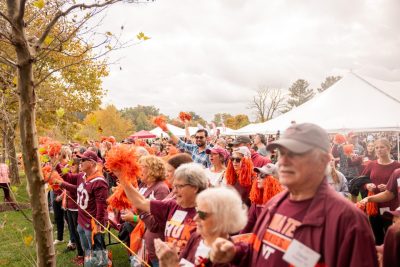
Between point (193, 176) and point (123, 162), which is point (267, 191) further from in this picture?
point (123, 162)

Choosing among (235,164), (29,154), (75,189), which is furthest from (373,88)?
(29,154)

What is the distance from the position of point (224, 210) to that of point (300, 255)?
0.65 m

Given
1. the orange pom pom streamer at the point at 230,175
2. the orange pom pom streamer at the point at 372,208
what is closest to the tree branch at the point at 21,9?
the orange pom pom streamer at the point at 230,175

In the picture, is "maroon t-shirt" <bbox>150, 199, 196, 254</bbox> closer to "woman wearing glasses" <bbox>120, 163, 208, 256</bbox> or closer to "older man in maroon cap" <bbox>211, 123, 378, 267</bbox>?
"woman wearing glasses" <bbox>120, 163, 208, 256</bbox>

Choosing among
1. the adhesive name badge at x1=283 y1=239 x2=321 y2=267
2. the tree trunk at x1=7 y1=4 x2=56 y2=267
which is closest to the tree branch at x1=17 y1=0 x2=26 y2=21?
the tree trunk at x1=7 y1=4 x2=56 y2=267

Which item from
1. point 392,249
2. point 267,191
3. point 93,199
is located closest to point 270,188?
point 267,191

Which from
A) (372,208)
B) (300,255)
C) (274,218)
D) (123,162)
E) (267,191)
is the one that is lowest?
(372,208)

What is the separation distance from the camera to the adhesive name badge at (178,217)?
3.09 meters

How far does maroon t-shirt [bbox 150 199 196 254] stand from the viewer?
118 inches

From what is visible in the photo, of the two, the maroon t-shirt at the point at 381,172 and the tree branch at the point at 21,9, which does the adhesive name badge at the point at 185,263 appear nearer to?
the tree branch at the point at 21,9

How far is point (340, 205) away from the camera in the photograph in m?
1.71

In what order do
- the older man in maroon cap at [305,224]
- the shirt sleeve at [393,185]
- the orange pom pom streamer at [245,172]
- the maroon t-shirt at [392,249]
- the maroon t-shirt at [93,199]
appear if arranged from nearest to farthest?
the older man in maroon cap at [305,224], the maroon t-shirt at [392,249], the shirt sleeve at [393,185], the orange pom pom streamer at [245,172], the maroon t-shirt at [93,199]

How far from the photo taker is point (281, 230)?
1899 millimetres

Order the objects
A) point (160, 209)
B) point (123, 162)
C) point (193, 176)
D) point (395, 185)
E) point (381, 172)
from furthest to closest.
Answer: point (381, 172)
point (395, 185)
point (123, 162)
point (160, 209)
point (193, 176)
